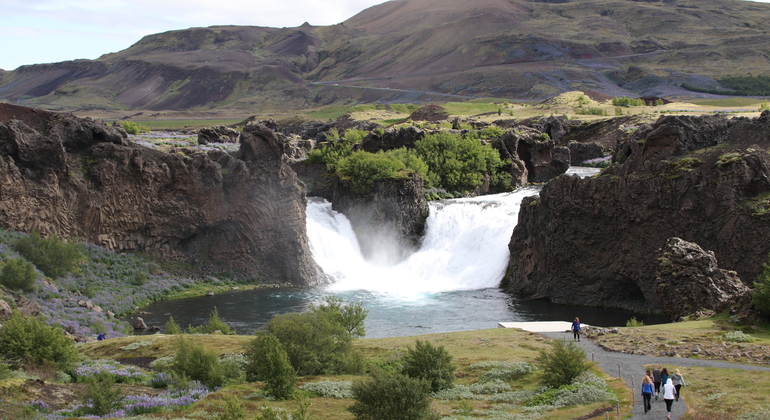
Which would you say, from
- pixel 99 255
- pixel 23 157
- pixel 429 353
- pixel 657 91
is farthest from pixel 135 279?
pixel 657 91

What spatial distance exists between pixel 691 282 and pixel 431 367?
20.8 metres

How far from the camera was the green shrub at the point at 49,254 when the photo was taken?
45594mm

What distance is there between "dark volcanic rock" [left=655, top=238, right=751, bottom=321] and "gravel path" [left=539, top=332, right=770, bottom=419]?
35.8 feet

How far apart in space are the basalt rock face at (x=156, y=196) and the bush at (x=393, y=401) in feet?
128

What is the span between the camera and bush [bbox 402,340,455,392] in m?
23.8

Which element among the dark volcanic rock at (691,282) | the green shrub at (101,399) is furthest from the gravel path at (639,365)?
the green shrub at (101,399)

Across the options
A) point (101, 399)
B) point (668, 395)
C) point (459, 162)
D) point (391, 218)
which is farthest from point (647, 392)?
point (459, 162)

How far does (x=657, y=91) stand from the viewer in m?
179

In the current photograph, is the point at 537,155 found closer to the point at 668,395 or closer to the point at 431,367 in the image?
the point at 431,367

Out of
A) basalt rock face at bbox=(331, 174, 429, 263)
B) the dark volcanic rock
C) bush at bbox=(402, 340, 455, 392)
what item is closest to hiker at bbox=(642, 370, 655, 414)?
bush at bbox=(402, 340, 455, 392)

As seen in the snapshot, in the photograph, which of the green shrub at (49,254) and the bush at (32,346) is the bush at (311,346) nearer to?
the bush at (32,346)

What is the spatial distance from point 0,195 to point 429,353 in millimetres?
36635

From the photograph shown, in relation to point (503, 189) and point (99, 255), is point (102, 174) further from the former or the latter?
point (503, 189)

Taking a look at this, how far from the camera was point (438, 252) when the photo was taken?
202 ft
